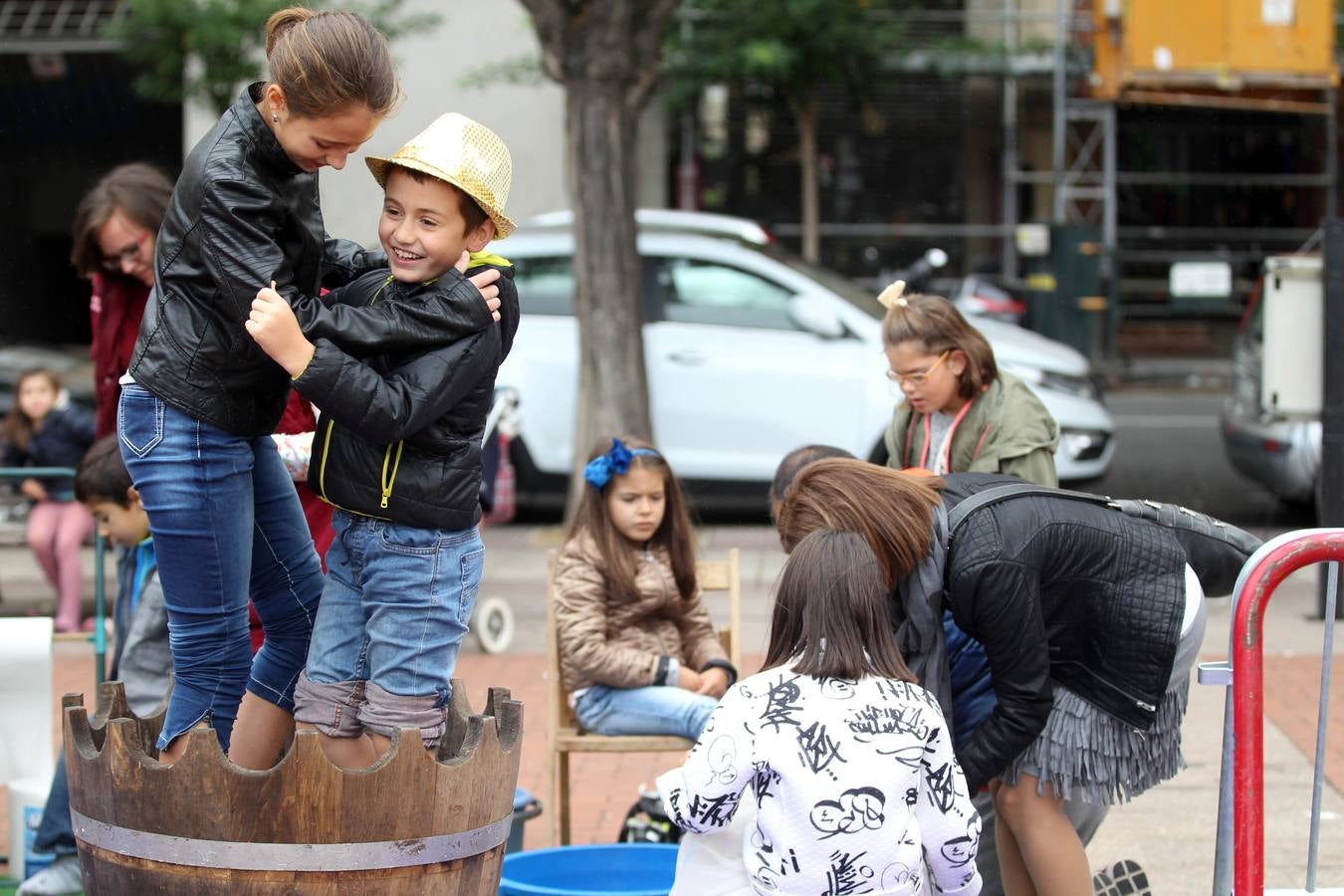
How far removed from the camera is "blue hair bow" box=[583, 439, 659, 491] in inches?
186

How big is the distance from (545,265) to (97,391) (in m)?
5.92

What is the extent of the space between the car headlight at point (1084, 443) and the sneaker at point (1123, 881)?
577cm

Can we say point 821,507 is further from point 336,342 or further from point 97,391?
point 97,391

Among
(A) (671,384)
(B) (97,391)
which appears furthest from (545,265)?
(B) (97,391)

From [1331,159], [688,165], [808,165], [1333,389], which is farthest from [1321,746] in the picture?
[1331,159]

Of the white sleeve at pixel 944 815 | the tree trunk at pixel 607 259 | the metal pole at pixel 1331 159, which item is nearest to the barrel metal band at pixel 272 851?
the white sleeve at pixel 944 815

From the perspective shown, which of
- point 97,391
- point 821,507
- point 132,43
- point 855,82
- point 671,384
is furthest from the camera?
point 855,82

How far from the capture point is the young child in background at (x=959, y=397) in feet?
14.6

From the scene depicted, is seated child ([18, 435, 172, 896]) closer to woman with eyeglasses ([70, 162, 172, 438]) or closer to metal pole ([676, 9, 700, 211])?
woman with eyeglasses ([70, 162, 172, 438])

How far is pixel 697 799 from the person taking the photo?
2945 millimetres

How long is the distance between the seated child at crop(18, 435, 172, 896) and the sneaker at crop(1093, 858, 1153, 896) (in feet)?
7.69

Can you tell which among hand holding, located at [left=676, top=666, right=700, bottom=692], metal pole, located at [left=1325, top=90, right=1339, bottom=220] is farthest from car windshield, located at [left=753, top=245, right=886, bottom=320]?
metal pole, located at [left=1325, top=90, right=1339, bottom=220]

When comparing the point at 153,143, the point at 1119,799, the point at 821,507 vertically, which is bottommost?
the point at 1119,799

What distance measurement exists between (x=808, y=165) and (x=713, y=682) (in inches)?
580
